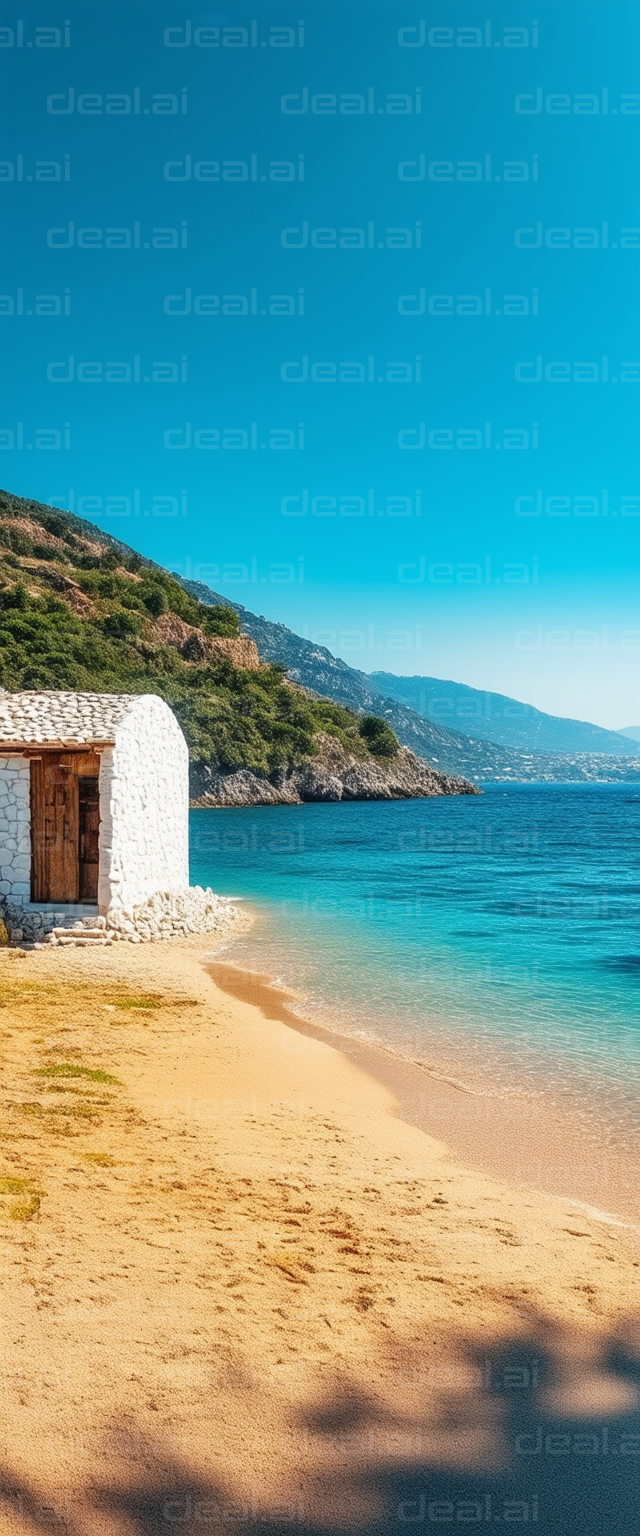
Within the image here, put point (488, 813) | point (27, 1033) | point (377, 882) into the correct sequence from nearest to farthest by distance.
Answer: point (27, 1033) < point (377, 882) < point (488, 813)

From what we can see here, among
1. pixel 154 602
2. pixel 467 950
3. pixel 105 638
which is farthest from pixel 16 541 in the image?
pixel 467 950

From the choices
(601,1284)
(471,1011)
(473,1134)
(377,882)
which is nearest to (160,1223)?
(601,1284)

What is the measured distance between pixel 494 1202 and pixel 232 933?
511 inches

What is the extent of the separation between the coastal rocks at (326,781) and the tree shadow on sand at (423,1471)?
69.6 meters

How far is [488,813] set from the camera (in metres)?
74.8

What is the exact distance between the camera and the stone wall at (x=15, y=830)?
52.3ft

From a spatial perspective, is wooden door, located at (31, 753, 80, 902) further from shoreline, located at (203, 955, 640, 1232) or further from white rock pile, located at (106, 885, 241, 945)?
shoreline, located at (203, 955, 640, 1232)

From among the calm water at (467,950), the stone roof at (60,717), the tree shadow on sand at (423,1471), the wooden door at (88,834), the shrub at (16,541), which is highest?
the shrub at (16,541)

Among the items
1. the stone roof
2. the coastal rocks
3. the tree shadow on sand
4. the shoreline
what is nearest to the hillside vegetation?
the coastal rocks

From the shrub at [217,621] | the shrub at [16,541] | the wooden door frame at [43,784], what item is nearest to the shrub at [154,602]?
the shrub at [217,621]

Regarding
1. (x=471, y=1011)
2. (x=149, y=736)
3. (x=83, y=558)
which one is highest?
(x=83, y=558)

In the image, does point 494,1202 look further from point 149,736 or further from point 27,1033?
point 149,736

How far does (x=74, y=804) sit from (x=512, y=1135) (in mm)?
10780

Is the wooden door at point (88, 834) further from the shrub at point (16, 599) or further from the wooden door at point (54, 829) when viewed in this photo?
the shrub at point (16, 599)
